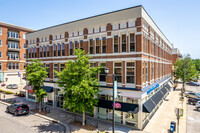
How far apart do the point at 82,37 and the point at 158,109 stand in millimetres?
17466

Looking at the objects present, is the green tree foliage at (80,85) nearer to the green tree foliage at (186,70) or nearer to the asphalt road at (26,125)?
the asphalt road at (26,125)

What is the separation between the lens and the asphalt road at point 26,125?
1439 cm

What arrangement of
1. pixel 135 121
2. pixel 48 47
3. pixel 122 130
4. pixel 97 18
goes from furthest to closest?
1. pixel 48 47
2. pixel 97 18
3. pixel 135 121
4. pixel 122 130

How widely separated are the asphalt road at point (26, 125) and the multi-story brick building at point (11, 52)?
29.6 m

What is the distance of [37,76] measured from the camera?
65.0 ft

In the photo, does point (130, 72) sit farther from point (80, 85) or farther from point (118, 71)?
point (80, 85)

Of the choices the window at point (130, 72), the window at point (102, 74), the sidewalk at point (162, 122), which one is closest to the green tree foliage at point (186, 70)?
the sidewalk at point (162, 122)

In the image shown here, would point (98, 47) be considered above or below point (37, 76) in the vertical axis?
above

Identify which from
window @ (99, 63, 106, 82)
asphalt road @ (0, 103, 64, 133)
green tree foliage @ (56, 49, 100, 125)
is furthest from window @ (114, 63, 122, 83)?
asphalt road @ (0, 103, 64, 133)

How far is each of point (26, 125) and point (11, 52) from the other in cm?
4257

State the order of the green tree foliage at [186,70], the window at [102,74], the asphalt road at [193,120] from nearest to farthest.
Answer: the asphalt road at [193,120] → the window at [102,74] → the green tree foliage at [186,70]

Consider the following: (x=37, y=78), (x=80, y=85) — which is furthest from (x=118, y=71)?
(x=37, y=78)

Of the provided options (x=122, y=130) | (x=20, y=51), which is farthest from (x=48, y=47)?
(x=20, y=51)

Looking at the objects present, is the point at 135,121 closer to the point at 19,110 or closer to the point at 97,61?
the point at 97,61
